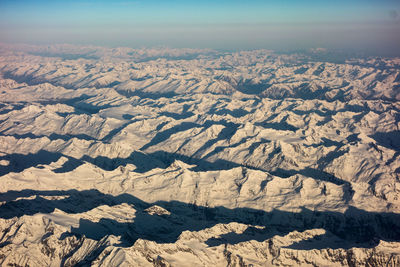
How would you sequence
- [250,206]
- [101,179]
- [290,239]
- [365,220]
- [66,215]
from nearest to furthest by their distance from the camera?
1. [290,239]
2. [66,215]
3. [365,220]
4. [250,206]
5. [101,179]

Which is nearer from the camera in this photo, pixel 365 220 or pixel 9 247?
pixel 9 247

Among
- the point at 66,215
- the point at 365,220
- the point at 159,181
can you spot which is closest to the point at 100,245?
the point at 66,215

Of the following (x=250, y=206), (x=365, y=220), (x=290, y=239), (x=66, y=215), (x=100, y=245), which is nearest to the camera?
(x=100, y=245)

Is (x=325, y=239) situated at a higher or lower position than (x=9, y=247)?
lower

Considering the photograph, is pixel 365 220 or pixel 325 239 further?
pixel 365 220

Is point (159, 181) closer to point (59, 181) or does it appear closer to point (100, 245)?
point (59, 181)

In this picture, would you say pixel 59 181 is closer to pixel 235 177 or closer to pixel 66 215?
pixel 66 215

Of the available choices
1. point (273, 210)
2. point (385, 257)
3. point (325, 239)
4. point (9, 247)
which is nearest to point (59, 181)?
point (9, 247)

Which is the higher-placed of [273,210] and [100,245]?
[100,245]

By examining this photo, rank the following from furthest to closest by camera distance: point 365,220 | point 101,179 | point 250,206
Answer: point 101,179
point 250,206
point 365,220
